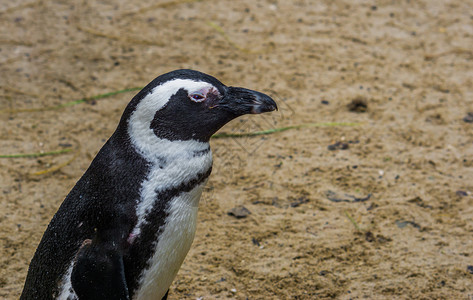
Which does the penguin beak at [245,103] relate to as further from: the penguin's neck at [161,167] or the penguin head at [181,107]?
the penguin's neck at [161,167]

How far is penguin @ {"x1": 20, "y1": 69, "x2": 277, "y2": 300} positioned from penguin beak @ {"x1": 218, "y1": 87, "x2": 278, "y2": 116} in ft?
0.12

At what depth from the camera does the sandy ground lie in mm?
3070

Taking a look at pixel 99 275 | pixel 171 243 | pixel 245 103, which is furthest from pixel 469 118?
pixel 99 275

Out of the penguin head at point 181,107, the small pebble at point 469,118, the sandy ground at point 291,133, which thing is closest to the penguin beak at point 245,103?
the penguin head at point 181,107

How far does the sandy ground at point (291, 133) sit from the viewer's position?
121 inches

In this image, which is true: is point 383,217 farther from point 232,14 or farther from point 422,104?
point 232,14

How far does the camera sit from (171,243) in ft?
7.13

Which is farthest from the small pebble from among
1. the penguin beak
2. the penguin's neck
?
the penguin's neck

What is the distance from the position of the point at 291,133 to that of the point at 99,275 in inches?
92.5

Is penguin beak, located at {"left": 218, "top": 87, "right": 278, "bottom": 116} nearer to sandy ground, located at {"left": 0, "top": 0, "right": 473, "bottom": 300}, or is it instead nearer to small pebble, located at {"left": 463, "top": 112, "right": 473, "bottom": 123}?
sandy ground, located at {"left": 0, "top": 0, "right": 473, "bottom": 300}

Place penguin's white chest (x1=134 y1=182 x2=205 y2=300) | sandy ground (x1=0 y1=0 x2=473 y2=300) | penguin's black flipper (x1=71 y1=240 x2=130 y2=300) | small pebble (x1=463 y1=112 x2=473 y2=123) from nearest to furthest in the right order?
penguin's black flipper (x1=71 y1=240 x2=130 y2=300)
penguin's white chest (x1=134 y1=182 x2=205 y2=300)
sandy ground (x1=0 y1=0 x2=473 y2=300)
small pebble (x1=463 y1=112 x2=473 y2=123)

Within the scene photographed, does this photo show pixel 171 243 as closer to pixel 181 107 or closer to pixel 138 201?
pixel 138 201

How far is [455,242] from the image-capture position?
319 centimetres

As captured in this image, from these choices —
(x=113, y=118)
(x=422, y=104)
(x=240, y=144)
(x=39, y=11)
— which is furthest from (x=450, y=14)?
(x=39, y=11)
